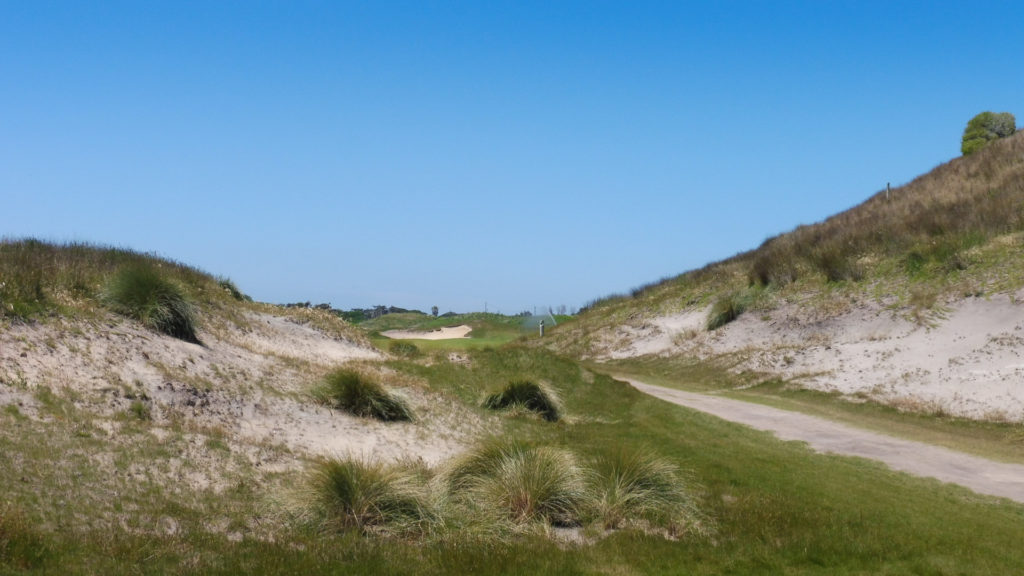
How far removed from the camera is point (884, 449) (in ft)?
53.9

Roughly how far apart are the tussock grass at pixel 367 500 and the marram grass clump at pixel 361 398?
5530 millimetres

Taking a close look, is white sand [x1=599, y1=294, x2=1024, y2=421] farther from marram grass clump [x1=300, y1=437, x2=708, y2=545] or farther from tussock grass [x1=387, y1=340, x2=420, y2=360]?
marram grass clump [x1=300, y1=437, x2=708, y2=545]

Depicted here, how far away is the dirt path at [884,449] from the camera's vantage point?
544 inches

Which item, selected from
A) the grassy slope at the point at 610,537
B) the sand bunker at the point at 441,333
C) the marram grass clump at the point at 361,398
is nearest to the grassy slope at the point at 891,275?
the grassy slope at the point at 610,537

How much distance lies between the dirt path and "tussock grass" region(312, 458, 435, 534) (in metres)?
10.2

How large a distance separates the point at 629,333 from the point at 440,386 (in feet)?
79.9

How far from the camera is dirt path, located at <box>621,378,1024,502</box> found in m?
13.8

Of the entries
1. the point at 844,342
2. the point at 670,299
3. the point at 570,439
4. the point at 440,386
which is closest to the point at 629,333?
the point at 670,299

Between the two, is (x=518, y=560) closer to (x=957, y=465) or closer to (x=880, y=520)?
(x=880, y=520)

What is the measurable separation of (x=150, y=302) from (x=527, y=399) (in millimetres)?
9597

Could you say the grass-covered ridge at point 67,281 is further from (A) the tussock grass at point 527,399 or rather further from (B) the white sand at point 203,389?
(A) the tussock grass at point 527,399

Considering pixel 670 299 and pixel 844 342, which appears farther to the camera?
pixel 670 299

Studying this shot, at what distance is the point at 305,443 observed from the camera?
1271cm

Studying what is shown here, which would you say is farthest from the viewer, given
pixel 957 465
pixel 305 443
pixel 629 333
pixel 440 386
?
pixel 629 333
